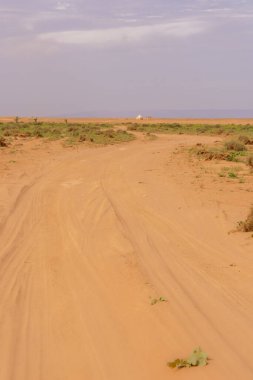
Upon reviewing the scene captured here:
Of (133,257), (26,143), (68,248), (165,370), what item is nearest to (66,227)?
Answer: (68,248)

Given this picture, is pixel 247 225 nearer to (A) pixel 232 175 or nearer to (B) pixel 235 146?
(A) pixel 232 175

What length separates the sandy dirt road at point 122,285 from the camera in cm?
528

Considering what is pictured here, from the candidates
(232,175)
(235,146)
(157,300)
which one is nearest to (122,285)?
(157,300)

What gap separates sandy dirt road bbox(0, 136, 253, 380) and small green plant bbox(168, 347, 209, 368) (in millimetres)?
70

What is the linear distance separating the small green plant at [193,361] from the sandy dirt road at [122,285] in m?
0.07

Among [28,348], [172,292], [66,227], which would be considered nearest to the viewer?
[28,348]

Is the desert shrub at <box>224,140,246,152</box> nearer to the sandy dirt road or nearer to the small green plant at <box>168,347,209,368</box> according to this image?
the sandy dirt road

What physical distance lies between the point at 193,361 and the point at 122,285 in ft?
7.72

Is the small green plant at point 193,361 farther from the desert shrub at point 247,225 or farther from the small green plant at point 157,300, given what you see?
the desert shrub at point 247,225

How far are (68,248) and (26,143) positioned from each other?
21188 millimetres

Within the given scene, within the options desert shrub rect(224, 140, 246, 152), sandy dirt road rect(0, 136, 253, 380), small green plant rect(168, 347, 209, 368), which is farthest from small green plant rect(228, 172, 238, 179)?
small green plant rect(168, 347, 209, 368)

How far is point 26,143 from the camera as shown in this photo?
2953cm

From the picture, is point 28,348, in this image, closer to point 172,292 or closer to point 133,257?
point 172,292

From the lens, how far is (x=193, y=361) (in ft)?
16.6
